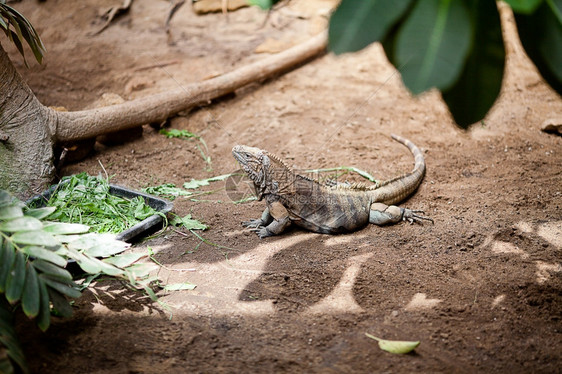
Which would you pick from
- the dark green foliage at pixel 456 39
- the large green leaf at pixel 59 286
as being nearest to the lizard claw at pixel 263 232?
the large green leaf at pixel 59 286

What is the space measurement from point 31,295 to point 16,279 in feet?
0.42

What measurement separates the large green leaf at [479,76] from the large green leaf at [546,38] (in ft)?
0.37

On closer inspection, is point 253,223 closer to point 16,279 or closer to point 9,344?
point 16,279

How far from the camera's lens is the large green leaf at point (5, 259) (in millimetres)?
2662

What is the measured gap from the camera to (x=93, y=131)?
592 centimetres

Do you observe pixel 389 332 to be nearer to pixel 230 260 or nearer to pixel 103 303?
pixel 230 260

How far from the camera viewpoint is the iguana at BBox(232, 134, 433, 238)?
479 centimetres

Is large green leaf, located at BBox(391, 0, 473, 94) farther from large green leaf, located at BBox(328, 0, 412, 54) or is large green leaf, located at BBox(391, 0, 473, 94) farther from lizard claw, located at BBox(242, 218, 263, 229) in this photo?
lizard claw, located at BBox(242, 218, 263, 229)

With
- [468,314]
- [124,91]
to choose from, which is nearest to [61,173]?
[124,91]

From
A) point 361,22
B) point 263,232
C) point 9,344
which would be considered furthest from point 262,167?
point 361,22

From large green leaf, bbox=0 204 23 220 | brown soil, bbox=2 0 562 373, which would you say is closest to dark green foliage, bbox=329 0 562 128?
brown soil, bbox=2 0 562 373

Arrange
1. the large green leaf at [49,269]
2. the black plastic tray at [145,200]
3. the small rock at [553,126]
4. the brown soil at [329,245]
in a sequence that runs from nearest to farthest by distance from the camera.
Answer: the large green leaf at [49,269], the brown soil at [329,245], the black plastic tray at [145,200], the small rock at [553,126]

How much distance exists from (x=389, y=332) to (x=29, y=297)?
7.33ft

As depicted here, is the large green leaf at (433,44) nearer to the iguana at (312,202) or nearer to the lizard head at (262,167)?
the iguana at (312,202)
